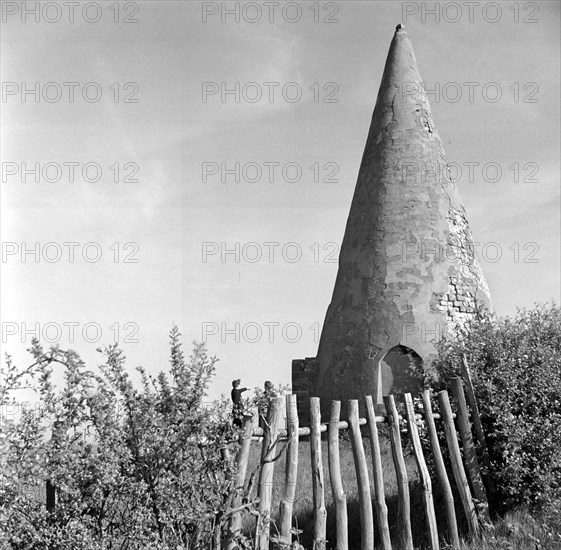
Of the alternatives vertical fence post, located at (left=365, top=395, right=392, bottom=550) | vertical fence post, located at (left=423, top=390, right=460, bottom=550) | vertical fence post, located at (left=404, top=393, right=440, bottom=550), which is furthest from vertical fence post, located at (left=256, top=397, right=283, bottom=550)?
vertical fence post, located at (left=423, top=390, right=460, bottom=550)

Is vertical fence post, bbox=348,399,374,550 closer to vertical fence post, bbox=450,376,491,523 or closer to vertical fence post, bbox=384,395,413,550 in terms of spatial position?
vertical fence post, bbox=384,395,413,550

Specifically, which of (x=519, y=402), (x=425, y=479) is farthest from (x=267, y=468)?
(x=519, y=402)

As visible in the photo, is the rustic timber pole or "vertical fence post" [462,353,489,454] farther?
"vertical fence post" [462,353,489,454]

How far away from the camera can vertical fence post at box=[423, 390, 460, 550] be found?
20.7 ft

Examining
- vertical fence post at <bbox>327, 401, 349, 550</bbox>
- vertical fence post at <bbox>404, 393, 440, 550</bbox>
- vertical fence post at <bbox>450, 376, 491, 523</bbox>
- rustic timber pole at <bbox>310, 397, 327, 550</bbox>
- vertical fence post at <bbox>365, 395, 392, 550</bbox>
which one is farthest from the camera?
vertical fence post at <bbox>450, 376, 491, 523</bbox>

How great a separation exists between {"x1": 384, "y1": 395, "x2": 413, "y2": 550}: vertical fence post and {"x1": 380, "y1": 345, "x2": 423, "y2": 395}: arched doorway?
399 cm

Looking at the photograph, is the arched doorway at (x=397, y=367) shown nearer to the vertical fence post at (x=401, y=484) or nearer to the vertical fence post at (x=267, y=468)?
the vertical fence post at (x=401, y=484)

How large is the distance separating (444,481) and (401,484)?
550 millimetres

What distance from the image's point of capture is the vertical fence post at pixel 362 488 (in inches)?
224

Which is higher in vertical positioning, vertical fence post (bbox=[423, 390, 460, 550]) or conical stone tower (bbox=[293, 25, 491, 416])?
conical stone tower (bbox=[293, 25, 491, 416])

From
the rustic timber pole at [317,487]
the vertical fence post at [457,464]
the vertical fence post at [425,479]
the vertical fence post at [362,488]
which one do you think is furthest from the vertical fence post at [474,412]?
the rustic timber pole at [317,487]

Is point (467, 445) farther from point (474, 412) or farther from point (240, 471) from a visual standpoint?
point (240, 471)

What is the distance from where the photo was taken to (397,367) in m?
10.4

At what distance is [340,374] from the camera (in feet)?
34.7
